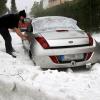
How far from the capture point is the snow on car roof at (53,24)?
10.5 meters

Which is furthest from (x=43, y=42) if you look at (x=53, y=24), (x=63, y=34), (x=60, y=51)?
(x=53, y=24)

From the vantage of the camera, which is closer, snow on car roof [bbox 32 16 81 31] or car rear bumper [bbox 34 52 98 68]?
car rear bumper [bbox 34 52 98 68]

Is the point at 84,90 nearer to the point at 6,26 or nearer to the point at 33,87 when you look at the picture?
the point at 33,87

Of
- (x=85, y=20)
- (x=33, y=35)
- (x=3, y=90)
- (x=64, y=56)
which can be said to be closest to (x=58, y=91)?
(x=3, y=90)

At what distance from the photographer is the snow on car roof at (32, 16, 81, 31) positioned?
10.5 m

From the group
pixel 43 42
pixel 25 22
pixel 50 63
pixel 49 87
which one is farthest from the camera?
pixel 25 22

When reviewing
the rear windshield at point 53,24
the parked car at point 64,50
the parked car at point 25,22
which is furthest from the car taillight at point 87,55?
the parked car at point 25,22

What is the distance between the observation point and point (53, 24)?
10680 mm

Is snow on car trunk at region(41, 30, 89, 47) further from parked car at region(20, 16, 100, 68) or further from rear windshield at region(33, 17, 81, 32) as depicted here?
rear windshield at region(33, 17, 81, 32)

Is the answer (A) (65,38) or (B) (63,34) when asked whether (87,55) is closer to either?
(A) (65,38)

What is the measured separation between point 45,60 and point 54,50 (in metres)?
0.32

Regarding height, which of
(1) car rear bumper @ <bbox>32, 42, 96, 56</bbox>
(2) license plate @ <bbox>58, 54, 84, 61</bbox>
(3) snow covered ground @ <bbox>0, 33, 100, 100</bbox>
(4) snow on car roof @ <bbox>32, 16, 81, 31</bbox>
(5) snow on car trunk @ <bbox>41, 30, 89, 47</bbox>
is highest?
(3) snow covered ground @ <bbox>0, 33, 100, 100</bbox>

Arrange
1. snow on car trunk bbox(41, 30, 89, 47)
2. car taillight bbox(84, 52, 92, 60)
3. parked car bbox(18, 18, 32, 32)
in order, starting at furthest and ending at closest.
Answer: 1. parked car bbox(18, 18, 32, 32)
2. car taillight bbox(84, 52, 92, 60)
3. snow on car trunk bbox(41, 30, 89, 47)

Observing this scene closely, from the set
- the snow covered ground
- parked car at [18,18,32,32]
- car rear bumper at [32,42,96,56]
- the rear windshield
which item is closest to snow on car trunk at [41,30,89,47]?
car rear bumper at [32,42,96,56]
